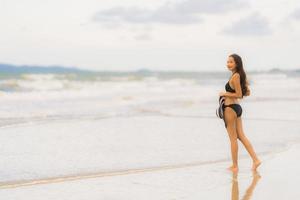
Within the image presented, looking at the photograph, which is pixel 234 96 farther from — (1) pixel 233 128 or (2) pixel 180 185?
(2) pixel 180 185

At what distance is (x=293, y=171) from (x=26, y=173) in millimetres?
3574

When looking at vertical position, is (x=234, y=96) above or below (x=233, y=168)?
above

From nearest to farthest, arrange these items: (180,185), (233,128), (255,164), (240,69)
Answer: (180,185)
(240,69)
(255,164)
(233,128)

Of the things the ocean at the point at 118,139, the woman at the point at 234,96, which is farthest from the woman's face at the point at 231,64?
the ocean at the point at 118,139

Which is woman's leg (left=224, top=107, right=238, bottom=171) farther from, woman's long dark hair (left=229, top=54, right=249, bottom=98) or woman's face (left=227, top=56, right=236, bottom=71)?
woman's face (left=227, top=56, right=236, bottom=71)

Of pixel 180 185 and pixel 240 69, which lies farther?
pixel 240 69

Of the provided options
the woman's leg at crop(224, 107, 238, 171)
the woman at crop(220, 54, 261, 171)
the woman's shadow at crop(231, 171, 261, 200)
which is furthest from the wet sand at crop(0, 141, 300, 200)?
the woman at crop(220, 54, 261, 171)

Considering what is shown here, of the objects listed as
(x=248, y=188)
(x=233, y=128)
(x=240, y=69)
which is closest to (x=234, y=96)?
(x=240, y=69)

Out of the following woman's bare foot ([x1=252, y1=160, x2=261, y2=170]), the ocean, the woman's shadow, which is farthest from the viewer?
the ocean

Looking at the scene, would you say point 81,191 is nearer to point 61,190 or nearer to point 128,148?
point 61,190

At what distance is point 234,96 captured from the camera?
8203mm

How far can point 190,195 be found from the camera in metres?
6.54

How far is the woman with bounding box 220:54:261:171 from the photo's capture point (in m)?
8.17

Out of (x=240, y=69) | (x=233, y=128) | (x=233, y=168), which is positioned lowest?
(x=233, y=168)
